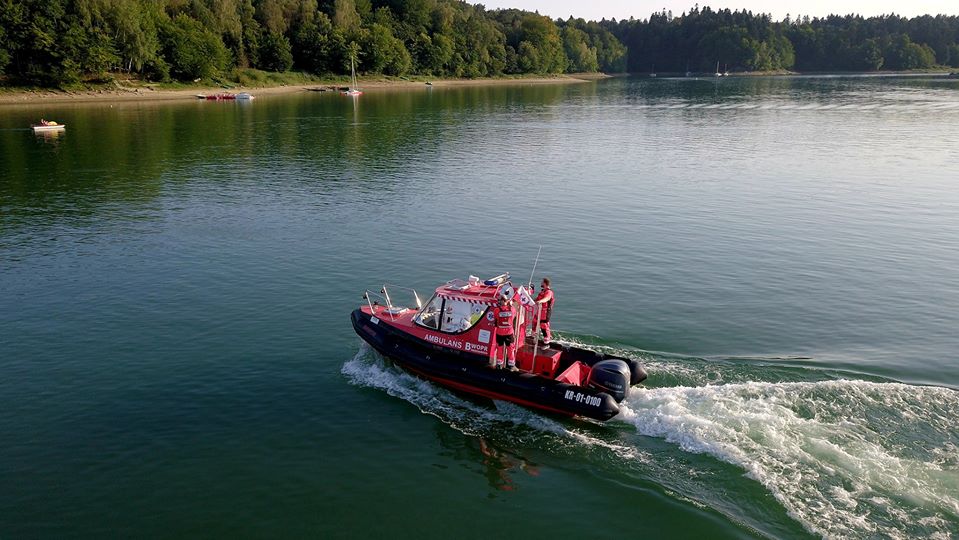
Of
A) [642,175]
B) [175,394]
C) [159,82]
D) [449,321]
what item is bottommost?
[175,394]

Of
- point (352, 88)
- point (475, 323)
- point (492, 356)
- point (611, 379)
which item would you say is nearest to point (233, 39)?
point (352, 88)

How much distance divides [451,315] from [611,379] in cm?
490

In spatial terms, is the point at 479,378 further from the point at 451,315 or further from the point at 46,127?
the point at 46,127

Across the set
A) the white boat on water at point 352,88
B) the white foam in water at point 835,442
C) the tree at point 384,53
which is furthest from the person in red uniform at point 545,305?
the tree at point 384,53

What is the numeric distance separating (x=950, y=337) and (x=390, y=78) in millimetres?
150184

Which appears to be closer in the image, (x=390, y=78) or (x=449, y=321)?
(x=449, y=321)

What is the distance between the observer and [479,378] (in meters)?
18.8

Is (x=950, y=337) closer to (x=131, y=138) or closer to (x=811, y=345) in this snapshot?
(x=811, y=345)

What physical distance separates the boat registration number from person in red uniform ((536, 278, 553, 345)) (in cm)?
246

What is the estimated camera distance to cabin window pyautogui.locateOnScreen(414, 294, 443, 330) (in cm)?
2040

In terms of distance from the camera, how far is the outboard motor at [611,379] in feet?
57.9

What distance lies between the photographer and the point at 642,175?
52781mm

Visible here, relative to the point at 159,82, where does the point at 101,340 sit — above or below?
below

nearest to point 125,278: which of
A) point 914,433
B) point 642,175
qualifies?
point 914,433
